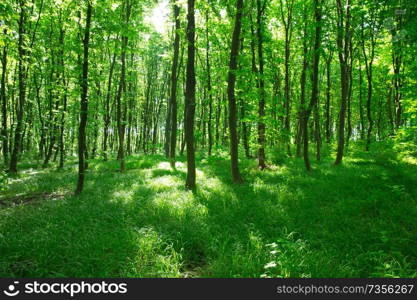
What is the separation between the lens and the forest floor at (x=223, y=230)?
13.9 feet

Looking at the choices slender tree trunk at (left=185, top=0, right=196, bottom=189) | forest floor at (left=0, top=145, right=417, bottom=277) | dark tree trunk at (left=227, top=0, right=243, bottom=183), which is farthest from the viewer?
dark tree trunk at (left=227, top=0, right=243, bottom=183)

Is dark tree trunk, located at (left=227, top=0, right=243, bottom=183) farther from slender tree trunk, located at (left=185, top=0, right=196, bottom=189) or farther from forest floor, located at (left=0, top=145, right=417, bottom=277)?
slender tree trunk, located at (left=185, top=0, right=196, bottom=189)

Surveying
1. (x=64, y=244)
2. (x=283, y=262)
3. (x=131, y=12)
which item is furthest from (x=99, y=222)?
(x=131, y=12)

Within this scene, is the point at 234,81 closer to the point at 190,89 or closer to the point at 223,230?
the point at 190,89

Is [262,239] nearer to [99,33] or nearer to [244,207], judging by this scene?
[244,207]

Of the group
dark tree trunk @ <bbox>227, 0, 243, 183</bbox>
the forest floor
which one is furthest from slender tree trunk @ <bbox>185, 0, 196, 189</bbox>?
dark tree trunk @ <bbox>227, 0, 243, 183</bbox>

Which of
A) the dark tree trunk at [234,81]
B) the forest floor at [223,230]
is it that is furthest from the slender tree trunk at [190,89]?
the dark tree trunk at [234,81]

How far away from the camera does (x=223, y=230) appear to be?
588 centimetres

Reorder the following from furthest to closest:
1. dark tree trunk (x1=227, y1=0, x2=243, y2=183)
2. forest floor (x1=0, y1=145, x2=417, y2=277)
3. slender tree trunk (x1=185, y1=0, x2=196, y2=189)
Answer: dark tree trunk (x1=227, y1=0, x2=243, y2=183)
slender tree trunk (x1=185, y1=0, x2=196, y2=189)
forest floor (x1=0, y1=145, x2=417, y2=277)

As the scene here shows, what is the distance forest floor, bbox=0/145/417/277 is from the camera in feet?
13.9

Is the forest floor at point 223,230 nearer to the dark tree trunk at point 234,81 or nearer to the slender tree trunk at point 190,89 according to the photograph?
the slender tree trunk at point 190,89

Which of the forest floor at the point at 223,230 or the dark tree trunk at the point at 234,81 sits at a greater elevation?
the dark tree trunk at the point at 234,81

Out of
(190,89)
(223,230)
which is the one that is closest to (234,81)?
(190,89)

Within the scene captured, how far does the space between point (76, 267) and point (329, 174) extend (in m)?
10.0
